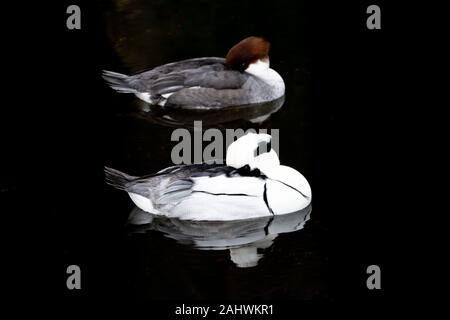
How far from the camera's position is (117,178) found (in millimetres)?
9547

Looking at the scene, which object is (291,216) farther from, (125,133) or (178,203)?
(125,133)

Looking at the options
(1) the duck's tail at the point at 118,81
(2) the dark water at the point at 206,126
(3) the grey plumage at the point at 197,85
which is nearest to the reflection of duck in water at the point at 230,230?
(2) the dark water at the point at 206,126

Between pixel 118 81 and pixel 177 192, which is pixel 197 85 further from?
pixel 177 192

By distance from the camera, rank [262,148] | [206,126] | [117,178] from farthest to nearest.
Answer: [206,126], [117,178], [262,148]

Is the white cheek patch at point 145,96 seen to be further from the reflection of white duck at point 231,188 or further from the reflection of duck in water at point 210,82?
the reflection of white duck at point 231,188

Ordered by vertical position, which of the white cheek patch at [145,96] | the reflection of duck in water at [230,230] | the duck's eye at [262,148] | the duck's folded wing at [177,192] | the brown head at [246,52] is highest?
the brown head at [246,52]

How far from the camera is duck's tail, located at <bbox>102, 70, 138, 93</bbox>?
1255cm

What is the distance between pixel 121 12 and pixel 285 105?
160 inches

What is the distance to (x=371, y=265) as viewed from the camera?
8.48m

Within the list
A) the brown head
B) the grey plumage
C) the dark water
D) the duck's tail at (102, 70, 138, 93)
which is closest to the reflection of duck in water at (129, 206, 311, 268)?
the dark water

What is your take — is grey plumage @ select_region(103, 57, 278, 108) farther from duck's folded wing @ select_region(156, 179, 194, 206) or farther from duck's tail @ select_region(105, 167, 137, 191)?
duck's folded wing @ select_region(156, 179, 194, 206)

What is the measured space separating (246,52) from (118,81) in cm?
177

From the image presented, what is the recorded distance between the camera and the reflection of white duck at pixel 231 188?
9086 millimetres

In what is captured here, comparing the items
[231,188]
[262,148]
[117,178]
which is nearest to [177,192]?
[231,188]
